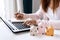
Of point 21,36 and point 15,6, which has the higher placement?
point 15,6

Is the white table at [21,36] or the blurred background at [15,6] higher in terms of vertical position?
the blurred background at [15,6]

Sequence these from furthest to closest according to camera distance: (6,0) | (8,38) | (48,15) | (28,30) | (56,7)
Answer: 1. (6,0)
2. (48,15)
3. (56,7)
4. (28,30)
5. (8,38)

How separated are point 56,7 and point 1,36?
69 cm

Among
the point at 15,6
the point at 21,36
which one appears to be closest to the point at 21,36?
the point at 21,36

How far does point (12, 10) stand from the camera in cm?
252

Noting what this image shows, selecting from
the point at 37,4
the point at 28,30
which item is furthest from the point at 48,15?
the point at 37,4

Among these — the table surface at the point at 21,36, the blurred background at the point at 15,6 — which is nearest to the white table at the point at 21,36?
the table surface at the point at 21,36

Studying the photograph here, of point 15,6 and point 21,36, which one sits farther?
point 15,6

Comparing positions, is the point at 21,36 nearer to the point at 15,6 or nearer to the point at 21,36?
the point at 21,36

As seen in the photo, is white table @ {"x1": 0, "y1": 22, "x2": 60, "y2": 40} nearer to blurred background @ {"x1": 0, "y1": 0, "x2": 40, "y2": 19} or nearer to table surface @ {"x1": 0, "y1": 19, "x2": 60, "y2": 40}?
table surface @ {"x1": 0, "y1": 19, "x2": 60, "y2": 40}

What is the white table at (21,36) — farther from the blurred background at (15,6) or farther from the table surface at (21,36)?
the blurred background at (15,6)

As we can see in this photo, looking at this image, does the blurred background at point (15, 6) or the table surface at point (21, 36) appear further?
the blurred background at point (15, 6)

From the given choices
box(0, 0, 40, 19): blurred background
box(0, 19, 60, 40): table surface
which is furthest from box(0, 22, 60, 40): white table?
box(0, 0, 40, 19): blurred background

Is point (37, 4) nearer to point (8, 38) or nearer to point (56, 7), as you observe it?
point (56, 7)
